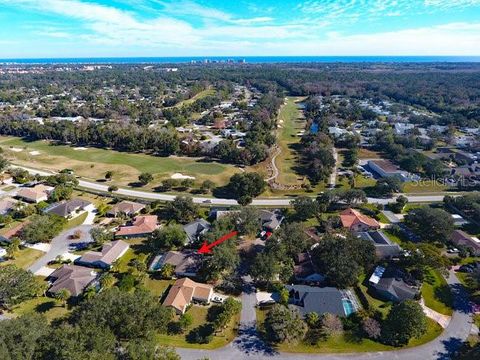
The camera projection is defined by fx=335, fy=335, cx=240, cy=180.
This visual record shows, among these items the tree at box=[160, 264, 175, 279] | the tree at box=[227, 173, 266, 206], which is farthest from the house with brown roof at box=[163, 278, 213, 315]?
the tree at box=[227, 173, 266, 206]

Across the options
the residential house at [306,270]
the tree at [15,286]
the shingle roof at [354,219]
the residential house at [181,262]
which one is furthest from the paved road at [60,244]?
the shingle roof at [354,219]

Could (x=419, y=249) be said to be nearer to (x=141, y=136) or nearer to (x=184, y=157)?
(x=184, y=157)

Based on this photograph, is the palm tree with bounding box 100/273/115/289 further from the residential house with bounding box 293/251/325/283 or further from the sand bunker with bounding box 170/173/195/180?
the sand bunker with bounding box 170/173/195/180

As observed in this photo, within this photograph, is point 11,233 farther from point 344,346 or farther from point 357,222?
point 357,222

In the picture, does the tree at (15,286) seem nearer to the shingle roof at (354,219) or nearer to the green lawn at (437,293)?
the shingle roof at (354,219)

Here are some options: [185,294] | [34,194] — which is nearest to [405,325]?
[185,294]
